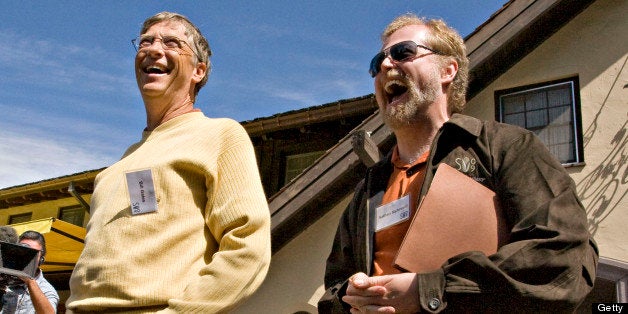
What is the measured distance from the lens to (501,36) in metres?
9.16

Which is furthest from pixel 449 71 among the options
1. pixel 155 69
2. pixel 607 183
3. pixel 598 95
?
pixel 598 95

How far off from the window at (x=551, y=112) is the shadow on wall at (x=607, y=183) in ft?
1.08

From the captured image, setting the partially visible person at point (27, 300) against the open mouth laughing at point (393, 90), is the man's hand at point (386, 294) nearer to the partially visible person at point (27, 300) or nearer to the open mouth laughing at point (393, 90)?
the open mouth laughing at point (393, 90)

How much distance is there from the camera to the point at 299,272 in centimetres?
958

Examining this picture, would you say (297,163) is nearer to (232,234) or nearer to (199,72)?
(199,72)

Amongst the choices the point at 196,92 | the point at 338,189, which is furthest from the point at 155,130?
the point at 338,189

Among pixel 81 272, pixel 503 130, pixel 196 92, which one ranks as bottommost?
pixel 81 272

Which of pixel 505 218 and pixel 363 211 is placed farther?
pixel 363 211

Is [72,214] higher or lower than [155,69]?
higher

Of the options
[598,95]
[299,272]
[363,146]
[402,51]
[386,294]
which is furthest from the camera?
[299,272]

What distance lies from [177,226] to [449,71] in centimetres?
119

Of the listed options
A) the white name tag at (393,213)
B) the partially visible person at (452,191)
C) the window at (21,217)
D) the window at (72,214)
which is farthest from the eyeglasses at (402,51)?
the window at (21,217)

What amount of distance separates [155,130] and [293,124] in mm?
9502

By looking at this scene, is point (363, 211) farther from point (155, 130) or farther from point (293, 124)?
point (293, 124)
